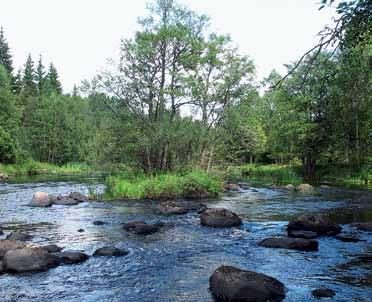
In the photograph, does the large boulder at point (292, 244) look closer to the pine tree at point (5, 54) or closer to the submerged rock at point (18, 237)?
the submerged rock at point (18, 237)

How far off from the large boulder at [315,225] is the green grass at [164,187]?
11.7 meters

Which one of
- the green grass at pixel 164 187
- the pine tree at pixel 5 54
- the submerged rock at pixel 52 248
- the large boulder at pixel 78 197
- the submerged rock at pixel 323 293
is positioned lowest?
the submerged rock at pixel 323 293

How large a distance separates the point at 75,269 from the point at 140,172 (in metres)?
20.1

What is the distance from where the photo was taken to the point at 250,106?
1339 inches

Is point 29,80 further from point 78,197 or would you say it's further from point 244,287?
point 244,287

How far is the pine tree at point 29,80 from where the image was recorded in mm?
84300

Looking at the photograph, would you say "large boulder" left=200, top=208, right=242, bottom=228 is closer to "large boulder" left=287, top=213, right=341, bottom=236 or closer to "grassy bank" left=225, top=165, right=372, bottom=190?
"large boulder" left=287, top=213, right=341, bottom=236

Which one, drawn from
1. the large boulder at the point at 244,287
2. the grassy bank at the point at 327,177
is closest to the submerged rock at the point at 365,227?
the large boulder at the point at 244,287

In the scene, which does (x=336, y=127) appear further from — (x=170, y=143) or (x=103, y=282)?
(x=103, y=282)

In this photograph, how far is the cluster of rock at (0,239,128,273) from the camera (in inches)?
412

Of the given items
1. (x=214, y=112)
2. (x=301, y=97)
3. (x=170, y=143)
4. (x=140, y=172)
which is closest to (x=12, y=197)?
(x=140, y=172)

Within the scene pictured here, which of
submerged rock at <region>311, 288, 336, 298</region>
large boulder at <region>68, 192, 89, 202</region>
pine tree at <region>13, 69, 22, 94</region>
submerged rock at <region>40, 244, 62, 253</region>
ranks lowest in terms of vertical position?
submerged rock at <region>311, 288, 336, 298</region>

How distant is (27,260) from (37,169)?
167ft

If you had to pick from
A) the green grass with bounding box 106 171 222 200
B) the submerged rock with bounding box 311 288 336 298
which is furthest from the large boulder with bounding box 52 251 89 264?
the green grass with bounding box 106 171 222 200
